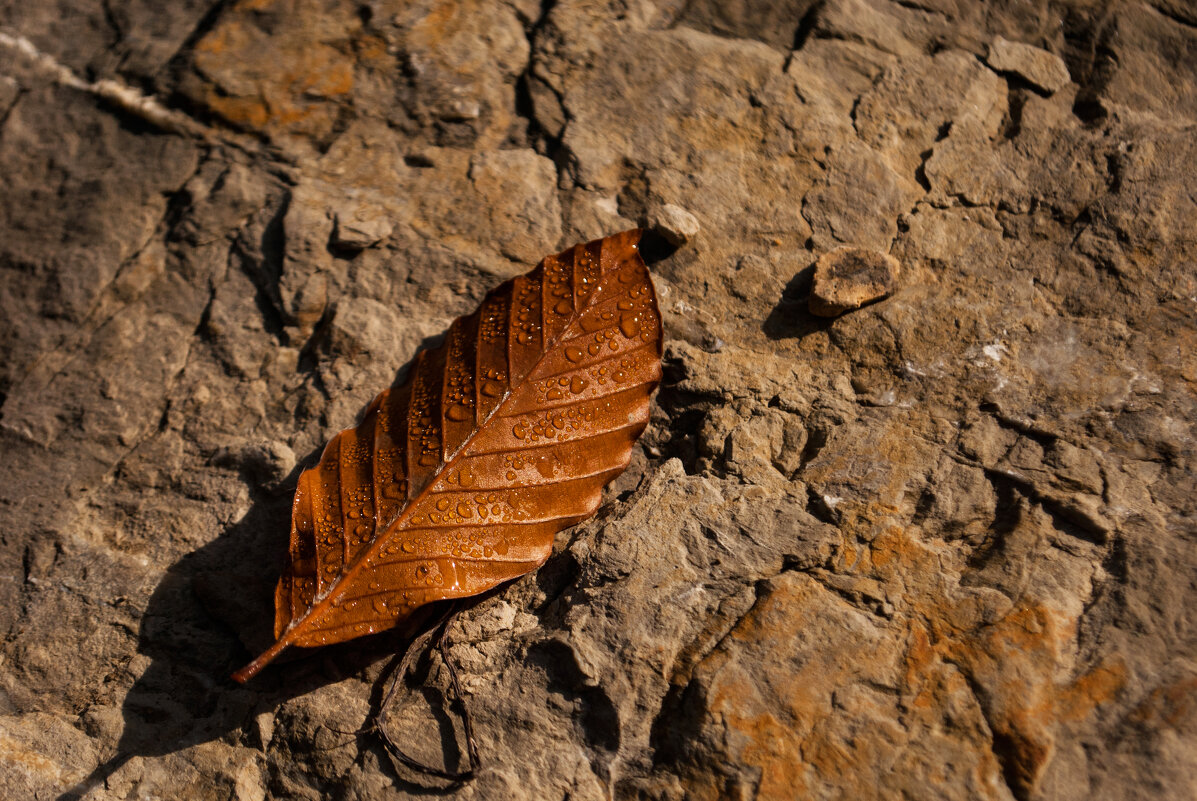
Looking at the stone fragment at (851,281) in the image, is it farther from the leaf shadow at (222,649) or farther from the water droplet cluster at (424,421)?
the leaf shadow at (222,649)

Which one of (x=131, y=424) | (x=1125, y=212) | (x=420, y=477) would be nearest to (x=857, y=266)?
(x=1125, y=212)

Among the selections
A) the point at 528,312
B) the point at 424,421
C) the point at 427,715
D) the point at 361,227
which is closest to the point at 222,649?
the point at 427,715

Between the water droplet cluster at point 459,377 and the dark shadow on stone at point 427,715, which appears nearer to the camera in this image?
the dark shadow on stone at point 427,715

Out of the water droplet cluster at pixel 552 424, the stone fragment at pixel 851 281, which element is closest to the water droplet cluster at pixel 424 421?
the water droplet cluster at pixel 552 424

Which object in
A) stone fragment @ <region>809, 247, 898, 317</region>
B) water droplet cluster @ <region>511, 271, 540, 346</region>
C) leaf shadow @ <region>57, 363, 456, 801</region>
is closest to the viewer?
leaf shadow @ <region>57, 363, 456, 801</region>

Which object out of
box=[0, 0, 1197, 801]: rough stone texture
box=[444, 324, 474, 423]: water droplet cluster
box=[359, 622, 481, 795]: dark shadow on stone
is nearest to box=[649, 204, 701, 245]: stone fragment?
box=[0, 0, 1197, 801]: rough stone texture

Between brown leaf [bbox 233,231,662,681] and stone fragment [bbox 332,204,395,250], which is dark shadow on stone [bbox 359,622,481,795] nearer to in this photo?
brown leaf [bbox 233,231,662,681]

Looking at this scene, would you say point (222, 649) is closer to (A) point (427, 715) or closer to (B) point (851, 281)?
(A) point (427, 715)
